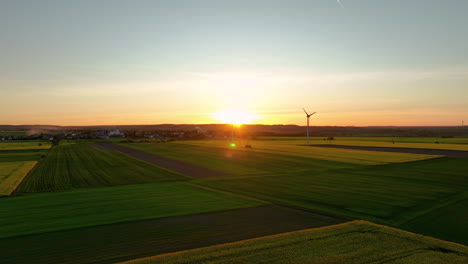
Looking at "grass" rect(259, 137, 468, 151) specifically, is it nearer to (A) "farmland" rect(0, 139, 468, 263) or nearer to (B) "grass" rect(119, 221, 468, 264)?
(A) "farmland" rect(0, 139, 468, 263)

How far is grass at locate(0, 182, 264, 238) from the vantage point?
78.8ft

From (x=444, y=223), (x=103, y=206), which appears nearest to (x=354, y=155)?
(x=444, y=223)

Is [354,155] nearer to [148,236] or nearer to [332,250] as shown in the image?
[332,250]

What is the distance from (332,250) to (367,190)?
→ 2142 cm

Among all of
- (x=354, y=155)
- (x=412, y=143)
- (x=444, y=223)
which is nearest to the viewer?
(x=444, y=223)

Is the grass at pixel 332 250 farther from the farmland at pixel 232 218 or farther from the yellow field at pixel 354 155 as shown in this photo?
the yellow field at pixel 354 155

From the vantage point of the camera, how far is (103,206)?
2966 cm

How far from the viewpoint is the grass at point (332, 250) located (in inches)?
654

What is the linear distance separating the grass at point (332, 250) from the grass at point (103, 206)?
947cm

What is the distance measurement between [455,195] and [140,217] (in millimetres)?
33627

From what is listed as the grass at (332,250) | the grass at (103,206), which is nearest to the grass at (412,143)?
the grass at (332,250)

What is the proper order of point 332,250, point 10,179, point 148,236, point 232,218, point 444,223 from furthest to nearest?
1. point 10,179
2. point 232,218
3. point 444,223
4. point 148,236
5. point 332,250

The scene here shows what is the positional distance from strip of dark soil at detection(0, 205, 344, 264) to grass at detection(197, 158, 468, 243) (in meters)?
4.47

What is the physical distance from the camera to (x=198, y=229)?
22.4 metres
